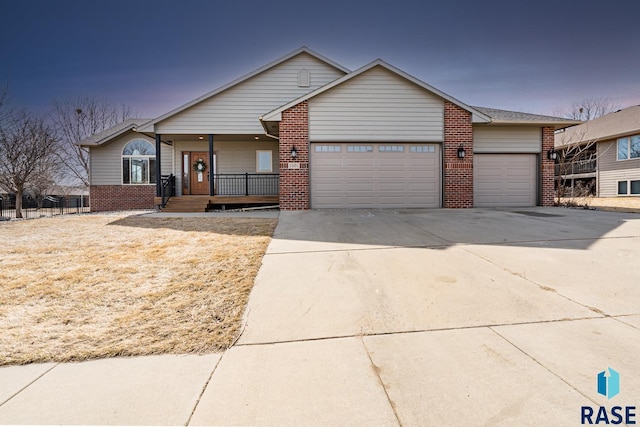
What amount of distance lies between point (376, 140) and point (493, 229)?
18.6 feet

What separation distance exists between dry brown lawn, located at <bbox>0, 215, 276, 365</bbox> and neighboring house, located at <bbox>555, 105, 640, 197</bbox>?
2232cm

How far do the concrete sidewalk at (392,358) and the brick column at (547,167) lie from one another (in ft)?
30.1

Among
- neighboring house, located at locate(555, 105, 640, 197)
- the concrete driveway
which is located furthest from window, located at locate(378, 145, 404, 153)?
neighboring house, located at locate(555, 105, 640, 197)

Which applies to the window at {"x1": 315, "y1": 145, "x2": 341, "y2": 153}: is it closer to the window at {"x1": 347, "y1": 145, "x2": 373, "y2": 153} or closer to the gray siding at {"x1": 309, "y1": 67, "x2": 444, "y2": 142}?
the gray siding at {"x1": 309, "y1": 67, "x2": 444, "y2": 142}

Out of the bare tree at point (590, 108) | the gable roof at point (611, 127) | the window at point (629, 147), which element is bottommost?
the window at point (629, 147)

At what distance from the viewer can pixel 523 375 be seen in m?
2.23

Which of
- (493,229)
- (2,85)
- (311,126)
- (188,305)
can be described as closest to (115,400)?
(188,305)

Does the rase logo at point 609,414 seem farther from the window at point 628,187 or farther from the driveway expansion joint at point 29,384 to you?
the window at point 628,187

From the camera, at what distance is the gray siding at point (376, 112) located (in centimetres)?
1161

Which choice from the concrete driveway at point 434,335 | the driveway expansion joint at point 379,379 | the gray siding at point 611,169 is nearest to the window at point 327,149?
the concrete driveway at point 434,335

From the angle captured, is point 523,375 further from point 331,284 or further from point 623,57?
point 623,57

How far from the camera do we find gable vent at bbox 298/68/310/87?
14.8m

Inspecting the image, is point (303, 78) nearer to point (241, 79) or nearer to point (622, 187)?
point (241, 79)

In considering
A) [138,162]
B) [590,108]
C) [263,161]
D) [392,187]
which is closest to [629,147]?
[590,108]
